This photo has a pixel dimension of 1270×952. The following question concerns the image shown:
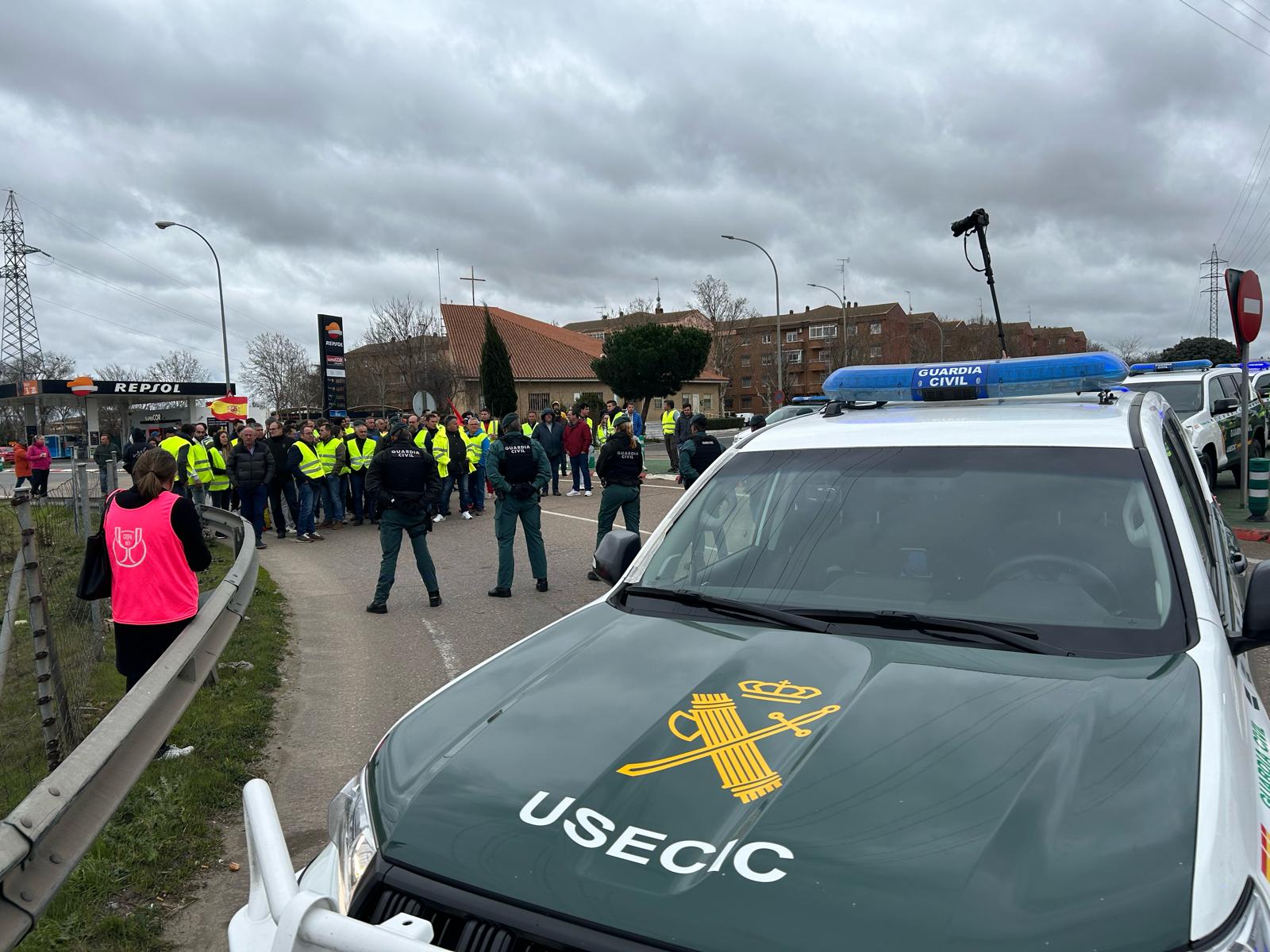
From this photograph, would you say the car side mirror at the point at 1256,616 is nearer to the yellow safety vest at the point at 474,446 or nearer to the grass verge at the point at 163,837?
the grass verge at the point at 163,837

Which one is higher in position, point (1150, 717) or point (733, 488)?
point (733, 488)

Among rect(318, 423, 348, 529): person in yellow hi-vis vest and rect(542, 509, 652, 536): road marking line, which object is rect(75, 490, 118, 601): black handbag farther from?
rect(318, 423, 348, 529): person in yellow hi-vis vest

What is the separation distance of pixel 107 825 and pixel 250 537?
4031 mm

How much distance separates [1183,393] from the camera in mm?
13602

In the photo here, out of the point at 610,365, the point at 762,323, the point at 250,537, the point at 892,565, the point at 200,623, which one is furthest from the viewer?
the point at 762,323

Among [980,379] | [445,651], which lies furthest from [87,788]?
[980,379]

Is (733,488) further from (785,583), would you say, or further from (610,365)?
(610,365)

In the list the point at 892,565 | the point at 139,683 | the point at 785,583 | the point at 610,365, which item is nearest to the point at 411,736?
the point at 785,583

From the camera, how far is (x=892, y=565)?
9.62 ft

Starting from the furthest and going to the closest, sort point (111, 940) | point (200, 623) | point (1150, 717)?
1. point (200, 623)
2. point (111, 940)
3. point (1150, 717)

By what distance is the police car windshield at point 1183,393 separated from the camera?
43.8 ft

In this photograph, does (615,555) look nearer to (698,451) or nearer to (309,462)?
(698,451)

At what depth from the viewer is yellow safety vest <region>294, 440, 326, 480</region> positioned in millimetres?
14875

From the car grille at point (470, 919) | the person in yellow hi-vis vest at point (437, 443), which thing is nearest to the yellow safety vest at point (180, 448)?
the person in yellow hi-vis vest at point (437, 443)
